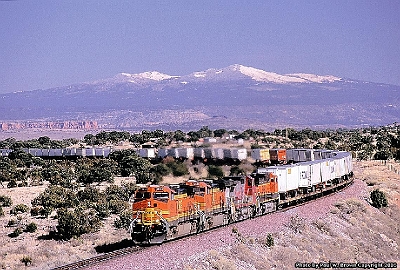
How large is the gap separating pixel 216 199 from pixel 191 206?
9.44 feet

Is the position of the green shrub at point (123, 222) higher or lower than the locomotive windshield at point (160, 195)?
lower

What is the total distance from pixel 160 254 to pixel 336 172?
114 ft

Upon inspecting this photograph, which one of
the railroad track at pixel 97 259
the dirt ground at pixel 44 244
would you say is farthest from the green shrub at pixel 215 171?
the railroad track at pixel 97 259

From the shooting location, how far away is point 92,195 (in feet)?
156

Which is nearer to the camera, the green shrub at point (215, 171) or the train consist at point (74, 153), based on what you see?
the green shrub at point (215, 171)

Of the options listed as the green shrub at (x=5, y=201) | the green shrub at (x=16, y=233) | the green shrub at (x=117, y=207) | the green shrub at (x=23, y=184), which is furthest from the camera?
the green shrub at (x=23, y=184)

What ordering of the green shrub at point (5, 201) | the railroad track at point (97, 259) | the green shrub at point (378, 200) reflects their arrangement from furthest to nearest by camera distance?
the green shrub at point (378, 200) → the green shrub at point (5, 201) → the railroad track at point (97, 259)

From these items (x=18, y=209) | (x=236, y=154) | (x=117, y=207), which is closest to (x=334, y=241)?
(x=117, y=207)

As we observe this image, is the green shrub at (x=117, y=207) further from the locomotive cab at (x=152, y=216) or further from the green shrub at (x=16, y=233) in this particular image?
the locomotive cab at (x=152, y=216)

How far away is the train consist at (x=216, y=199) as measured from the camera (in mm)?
28688

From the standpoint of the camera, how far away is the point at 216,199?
110 ft

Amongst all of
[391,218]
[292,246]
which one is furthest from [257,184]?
[391,218]

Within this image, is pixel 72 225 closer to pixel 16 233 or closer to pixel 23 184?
pixel 16 233

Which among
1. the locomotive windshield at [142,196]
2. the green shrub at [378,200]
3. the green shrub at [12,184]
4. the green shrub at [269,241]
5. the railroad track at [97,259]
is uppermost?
the locomotive windshield at [142,196]
